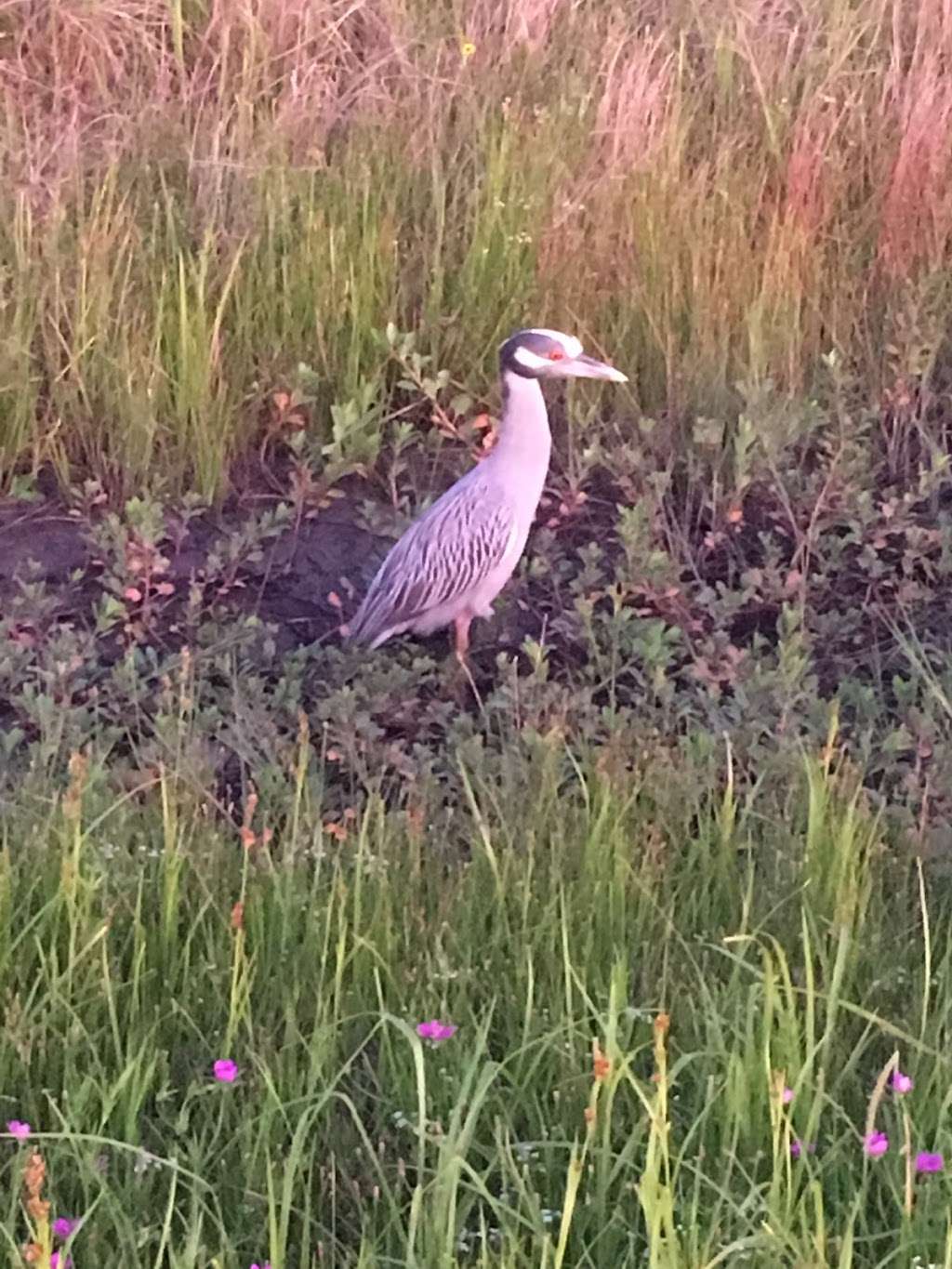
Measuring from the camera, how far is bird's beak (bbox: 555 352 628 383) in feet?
12.2

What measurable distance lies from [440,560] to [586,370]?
61 cm

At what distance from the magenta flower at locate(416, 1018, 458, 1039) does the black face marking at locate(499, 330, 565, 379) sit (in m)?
1.95

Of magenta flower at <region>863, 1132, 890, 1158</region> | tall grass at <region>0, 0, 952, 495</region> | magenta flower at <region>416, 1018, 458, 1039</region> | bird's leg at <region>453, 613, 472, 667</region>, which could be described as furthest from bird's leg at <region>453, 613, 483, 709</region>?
magenta flower at <region>863, 1132, 890, 1158</region>

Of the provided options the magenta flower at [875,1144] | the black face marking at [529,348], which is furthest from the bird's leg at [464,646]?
the magenta flower at [875,1144]

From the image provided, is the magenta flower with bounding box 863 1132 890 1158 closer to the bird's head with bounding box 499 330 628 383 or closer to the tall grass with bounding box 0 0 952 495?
the bird's head with bounding box 499 330 628 383

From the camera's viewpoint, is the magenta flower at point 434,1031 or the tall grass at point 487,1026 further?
the magenta flower at point 434,1031

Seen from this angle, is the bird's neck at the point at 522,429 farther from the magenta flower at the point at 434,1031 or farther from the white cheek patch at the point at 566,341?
the magenta flower at the point at 434,1031

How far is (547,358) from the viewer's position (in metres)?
3.72

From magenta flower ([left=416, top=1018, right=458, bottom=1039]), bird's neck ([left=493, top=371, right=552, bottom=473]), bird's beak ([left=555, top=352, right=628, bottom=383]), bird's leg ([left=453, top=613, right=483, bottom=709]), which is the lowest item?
bird's leg ([left=453, top=613, right=483, bottom=709])

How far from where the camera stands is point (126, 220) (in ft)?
14.2

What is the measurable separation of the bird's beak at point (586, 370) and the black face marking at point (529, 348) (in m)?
0.03

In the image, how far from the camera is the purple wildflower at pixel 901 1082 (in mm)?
1921

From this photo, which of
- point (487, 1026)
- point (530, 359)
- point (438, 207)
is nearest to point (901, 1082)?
point (487, 1026)

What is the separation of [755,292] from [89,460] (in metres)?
1.74
